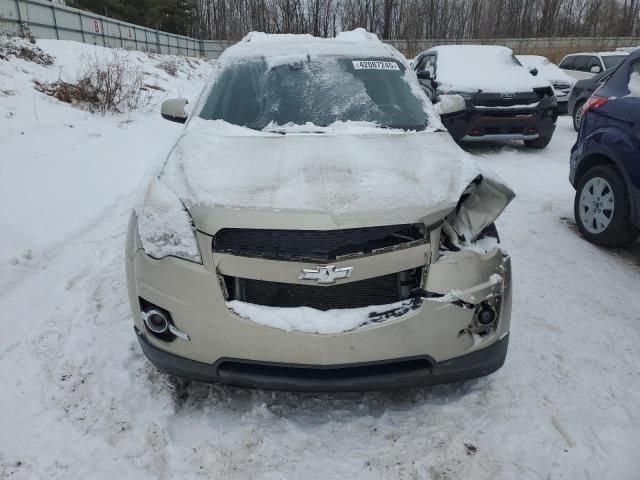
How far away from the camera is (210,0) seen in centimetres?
4769

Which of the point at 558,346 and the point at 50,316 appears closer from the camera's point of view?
the point at 558,346

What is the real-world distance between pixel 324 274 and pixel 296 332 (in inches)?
10.6

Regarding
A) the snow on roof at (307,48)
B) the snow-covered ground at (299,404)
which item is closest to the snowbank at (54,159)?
the snow-covered ground at (299,404)

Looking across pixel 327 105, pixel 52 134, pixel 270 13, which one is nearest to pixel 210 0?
pixel 270 13

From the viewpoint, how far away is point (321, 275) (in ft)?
6.54

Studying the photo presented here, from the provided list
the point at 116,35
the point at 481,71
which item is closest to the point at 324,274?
the point at 481,71

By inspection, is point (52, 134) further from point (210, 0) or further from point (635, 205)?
point (210, 0)

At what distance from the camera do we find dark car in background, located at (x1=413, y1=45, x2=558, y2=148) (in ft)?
25.3

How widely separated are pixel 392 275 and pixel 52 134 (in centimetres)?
644

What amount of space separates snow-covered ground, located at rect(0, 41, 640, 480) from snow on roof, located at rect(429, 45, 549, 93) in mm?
4582

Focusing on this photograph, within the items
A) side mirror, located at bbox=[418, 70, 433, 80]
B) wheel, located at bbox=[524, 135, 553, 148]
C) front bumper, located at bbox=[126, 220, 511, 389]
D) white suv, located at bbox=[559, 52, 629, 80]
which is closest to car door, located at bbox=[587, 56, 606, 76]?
white suv, located at bbox=[559, 52, 629, 80]

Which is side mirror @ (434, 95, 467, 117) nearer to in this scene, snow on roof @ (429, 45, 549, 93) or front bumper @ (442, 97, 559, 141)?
front bumper @ (442, 97, 559, 141)

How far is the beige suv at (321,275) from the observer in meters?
2.01

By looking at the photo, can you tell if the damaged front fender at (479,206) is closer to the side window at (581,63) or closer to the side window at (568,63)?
the side window at (581,63)
